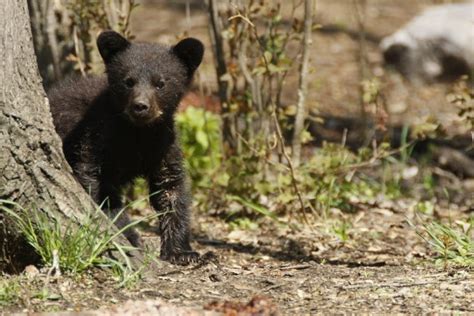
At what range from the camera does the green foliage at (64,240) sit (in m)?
5.16

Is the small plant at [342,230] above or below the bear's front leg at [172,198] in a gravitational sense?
below

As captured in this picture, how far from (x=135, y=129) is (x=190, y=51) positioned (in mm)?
762

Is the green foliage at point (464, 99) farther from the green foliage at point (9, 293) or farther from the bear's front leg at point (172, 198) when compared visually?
the green foliage at point (9, 293)

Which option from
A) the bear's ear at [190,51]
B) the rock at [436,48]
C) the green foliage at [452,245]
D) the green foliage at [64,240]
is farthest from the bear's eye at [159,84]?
the rock at [436,48]

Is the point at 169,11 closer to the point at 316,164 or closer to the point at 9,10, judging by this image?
the point at 316,164

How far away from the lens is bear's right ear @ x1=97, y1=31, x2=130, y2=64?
6.64 m

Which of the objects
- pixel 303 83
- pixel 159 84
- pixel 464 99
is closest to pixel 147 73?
pixel 159 84

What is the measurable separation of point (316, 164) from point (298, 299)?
2.84 metres

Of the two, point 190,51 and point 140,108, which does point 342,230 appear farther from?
point 140,108

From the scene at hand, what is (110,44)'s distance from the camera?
22.0 ft

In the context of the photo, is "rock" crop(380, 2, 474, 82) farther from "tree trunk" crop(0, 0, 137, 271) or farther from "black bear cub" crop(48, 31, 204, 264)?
"tree trunk" crop(0, 0, 137, 271)

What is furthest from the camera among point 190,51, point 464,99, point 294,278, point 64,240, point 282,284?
point 464,99

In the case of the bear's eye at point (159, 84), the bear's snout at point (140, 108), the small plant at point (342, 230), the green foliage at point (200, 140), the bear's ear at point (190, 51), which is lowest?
the small plant at point (342, 230)

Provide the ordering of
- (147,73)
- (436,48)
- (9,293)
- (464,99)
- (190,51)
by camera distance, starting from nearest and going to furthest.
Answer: (9,293)
(147,73)
(190,51)
(464,99)
(436,48)
